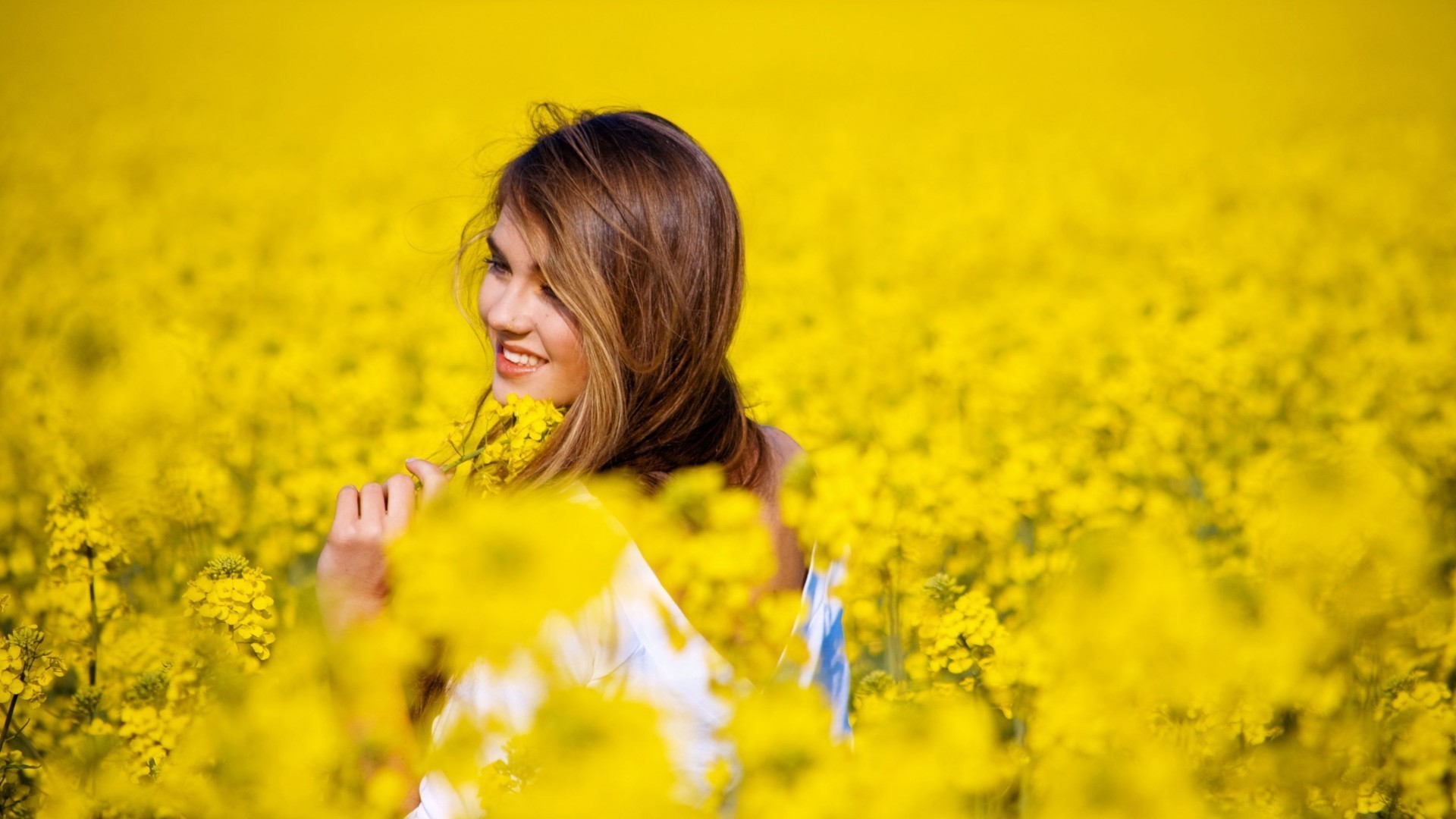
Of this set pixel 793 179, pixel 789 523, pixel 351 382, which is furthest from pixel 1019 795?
pixel 793 179

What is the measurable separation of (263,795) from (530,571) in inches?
15.3

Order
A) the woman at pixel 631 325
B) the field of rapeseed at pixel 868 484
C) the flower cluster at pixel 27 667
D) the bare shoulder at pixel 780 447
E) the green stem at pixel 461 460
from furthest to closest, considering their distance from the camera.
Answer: the bare shoulder at pixel 780 447 → the woman at pixel 631 325 → the green stem at pixel 461 460 → the flower cluster at pixel 27 667 → the field of rapeseed at pixel 868 484

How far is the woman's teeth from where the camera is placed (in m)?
1.99

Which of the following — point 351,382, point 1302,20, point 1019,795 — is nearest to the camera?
point 1019,795

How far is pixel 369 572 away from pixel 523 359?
50 centimetres

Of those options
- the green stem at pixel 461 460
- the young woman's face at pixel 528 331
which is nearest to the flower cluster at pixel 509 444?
the green stem at pixel 461 460

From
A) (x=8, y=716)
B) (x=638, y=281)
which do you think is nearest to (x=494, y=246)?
(x=638, y=281)

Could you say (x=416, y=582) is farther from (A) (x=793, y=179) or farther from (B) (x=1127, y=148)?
(B) (x=1127, y=148)

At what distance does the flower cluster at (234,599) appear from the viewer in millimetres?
1595

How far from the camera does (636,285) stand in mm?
1860

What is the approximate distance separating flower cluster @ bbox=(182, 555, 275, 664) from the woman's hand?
0.27ft

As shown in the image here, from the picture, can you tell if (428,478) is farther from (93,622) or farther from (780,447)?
(93,622)

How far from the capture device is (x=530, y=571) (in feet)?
4.53

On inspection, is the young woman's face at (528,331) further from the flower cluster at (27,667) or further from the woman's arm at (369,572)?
the flower cluster at (27,667)
